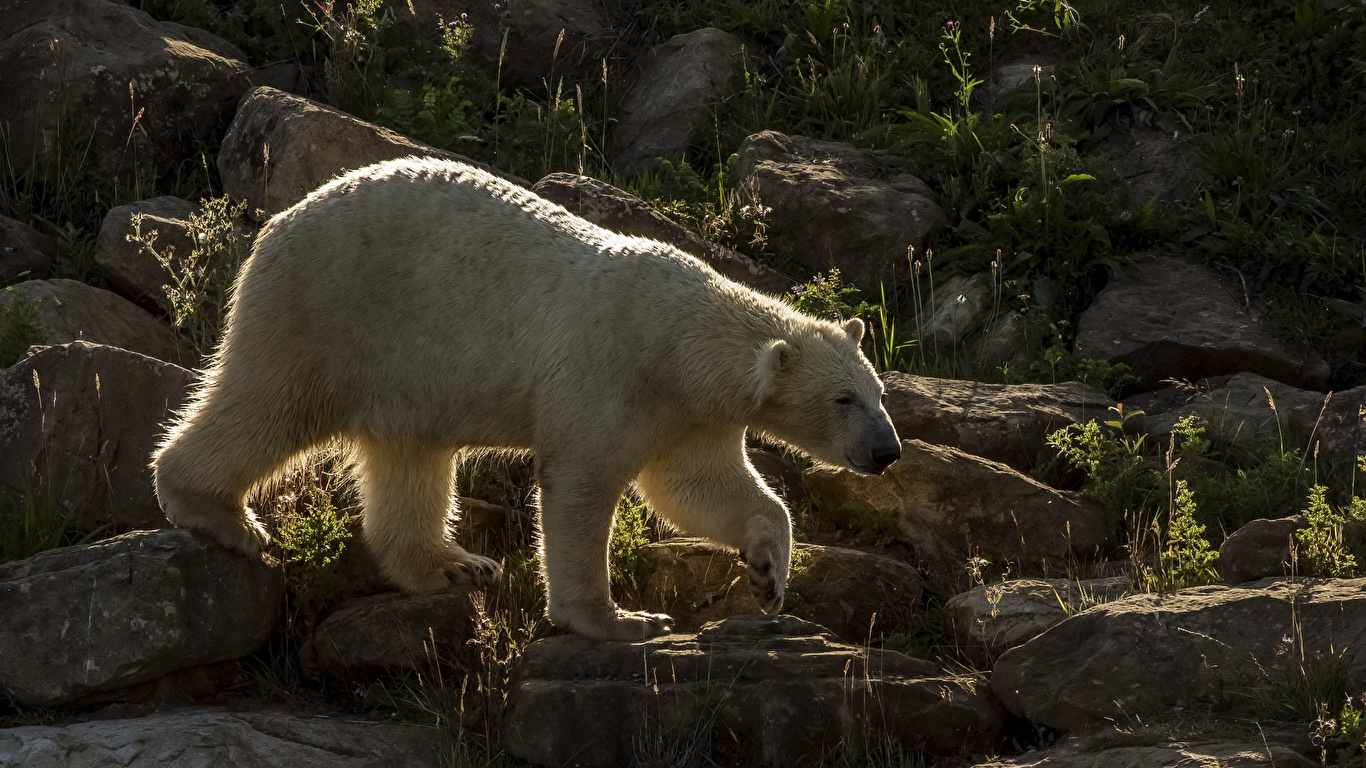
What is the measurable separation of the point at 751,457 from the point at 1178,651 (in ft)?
9.31

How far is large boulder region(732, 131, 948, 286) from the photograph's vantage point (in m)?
8.62

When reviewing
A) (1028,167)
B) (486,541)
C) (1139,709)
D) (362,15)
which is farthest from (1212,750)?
(362,15)

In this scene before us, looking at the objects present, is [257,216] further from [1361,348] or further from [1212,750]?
[1361,348]

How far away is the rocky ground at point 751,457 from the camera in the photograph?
15.9 feet

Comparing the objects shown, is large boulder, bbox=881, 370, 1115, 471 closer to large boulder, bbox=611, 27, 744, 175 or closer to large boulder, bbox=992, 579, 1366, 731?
large boulder, bbox=992, 579, 1366, 731

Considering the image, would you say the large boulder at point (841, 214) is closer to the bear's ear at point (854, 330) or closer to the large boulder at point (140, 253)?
the bear's ear at point (854, 330)

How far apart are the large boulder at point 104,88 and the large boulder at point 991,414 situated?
209 inches

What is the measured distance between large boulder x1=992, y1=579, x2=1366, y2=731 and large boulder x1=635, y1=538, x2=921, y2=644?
108 cm

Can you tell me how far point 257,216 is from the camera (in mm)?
8242

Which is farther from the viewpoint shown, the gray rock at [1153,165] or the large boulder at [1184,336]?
the gray rock at [1153,165]

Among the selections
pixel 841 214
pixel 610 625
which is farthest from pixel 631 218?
pixel 610 625

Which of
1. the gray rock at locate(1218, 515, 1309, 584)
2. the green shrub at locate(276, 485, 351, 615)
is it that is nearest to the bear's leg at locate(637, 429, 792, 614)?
the green shrub at locate(276, 485, 351, 615)

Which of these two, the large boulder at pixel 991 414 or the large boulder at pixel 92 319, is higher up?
the large boulder at pixel 92 319

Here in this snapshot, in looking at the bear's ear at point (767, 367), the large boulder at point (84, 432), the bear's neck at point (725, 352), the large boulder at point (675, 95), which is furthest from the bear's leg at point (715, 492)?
the large boulder at point (675, 95)
